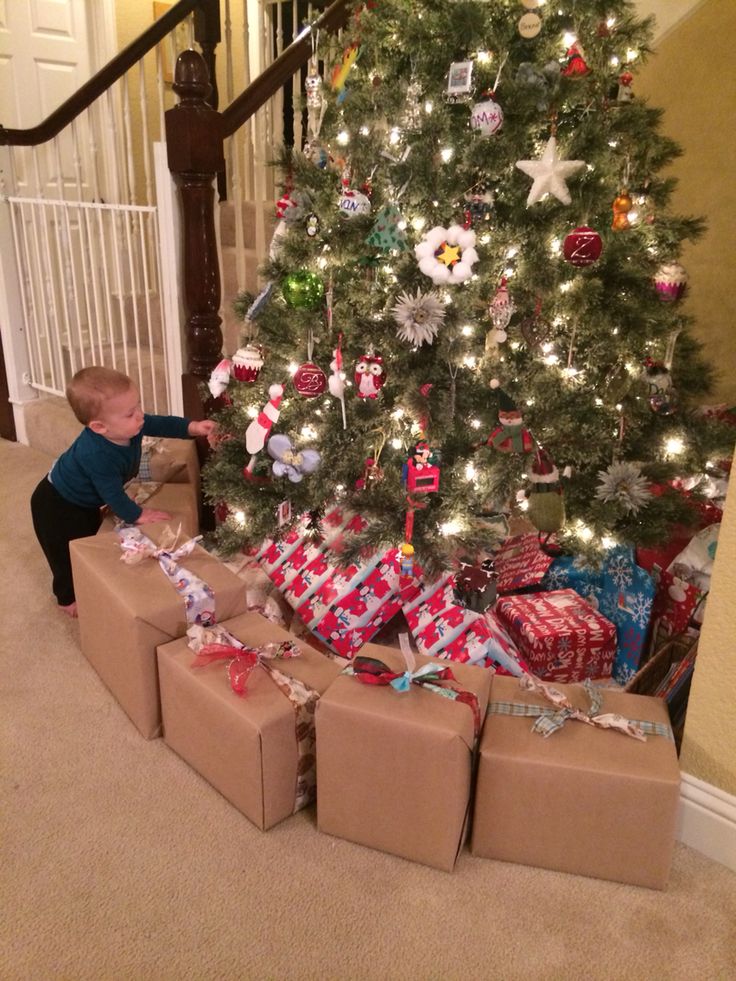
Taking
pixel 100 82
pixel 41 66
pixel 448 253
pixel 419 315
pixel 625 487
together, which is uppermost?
pixel 41 66

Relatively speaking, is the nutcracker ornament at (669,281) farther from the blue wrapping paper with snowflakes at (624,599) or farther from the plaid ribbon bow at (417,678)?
the plaid ribbon bow at (417,678)

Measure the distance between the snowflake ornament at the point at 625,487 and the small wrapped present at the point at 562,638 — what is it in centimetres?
28

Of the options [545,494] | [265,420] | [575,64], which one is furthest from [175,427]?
[575,64]

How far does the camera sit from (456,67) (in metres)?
1.59

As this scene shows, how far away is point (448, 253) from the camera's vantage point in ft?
5.26

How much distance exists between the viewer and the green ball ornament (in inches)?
69.0

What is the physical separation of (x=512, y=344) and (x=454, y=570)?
0.56 m

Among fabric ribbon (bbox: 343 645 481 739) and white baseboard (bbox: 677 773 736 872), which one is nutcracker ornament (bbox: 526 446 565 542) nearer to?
fabric ribbon (bbox: 343 645 481 739)

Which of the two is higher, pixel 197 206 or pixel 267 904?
pixel 197 206

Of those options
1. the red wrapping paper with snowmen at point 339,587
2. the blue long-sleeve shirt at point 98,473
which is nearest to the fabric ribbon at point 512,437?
the red wrapping paper with snowmen at point 339,587

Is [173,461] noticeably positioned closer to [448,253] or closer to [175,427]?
[175,427]

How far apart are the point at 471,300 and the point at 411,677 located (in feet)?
2.79

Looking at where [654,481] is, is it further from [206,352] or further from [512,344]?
[206,352]

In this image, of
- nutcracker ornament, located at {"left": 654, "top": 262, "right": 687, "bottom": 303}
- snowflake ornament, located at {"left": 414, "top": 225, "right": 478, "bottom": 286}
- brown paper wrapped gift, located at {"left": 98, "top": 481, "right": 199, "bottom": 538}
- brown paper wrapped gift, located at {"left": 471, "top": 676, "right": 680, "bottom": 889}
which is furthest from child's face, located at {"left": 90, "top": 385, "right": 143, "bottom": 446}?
nutcracker ornament, located at {"left": 654, "top": 262, "right": 687, "bottom": 303}
